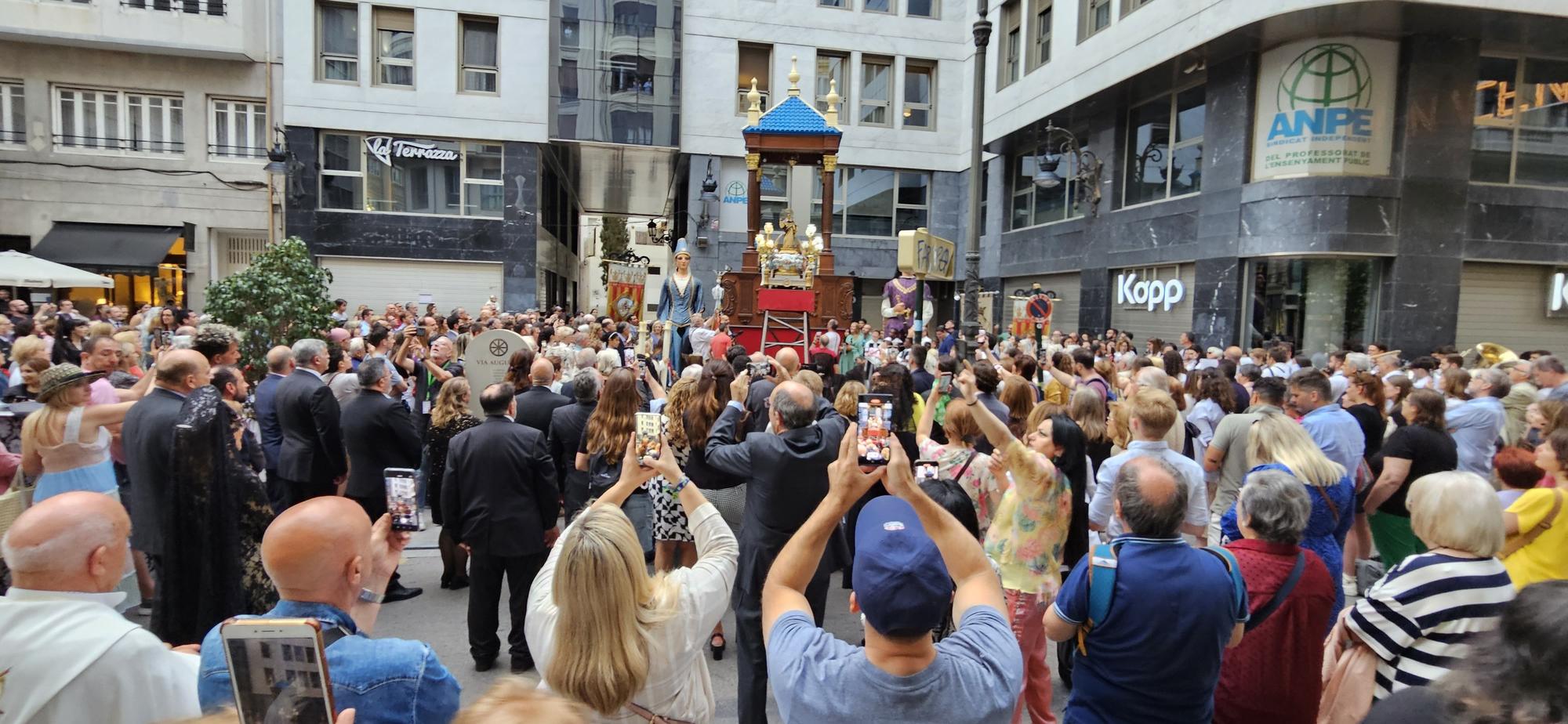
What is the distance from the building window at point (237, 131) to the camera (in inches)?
795

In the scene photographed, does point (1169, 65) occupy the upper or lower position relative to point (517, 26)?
lower

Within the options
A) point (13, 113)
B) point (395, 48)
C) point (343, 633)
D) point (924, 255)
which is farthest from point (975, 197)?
point (13, 113)

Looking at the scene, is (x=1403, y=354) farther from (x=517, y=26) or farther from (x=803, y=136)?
(x=517, y=26)

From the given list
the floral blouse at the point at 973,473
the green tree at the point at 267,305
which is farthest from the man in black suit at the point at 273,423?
the floral blouse at the point at 973,473

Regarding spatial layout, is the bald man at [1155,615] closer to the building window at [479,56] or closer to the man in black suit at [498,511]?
the man in black suit at [498,511]

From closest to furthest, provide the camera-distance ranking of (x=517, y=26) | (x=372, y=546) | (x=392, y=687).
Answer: (x=392, y=687), (x=372, y=546), (x=517, y=26)

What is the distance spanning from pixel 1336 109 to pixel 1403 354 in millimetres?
4149

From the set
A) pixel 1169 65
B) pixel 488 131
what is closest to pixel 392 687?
pixel 1169 65

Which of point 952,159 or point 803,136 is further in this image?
point 952,159

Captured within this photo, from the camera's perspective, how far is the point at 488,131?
2053cm

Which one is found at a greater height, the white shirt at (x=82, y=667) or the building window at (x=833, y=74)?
the building window at (x=833, y=74)

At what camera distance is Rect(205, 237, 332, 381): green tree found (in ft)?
29.2

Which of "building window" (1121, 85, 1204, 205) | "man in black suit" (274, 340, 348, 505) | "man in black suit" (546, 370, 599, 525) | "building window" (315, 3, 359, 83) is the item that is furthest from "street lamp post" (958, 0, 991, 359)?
"building window" (315, 3, 359, 83)

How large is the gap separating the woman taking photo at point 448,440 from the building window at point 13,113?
851 inches
